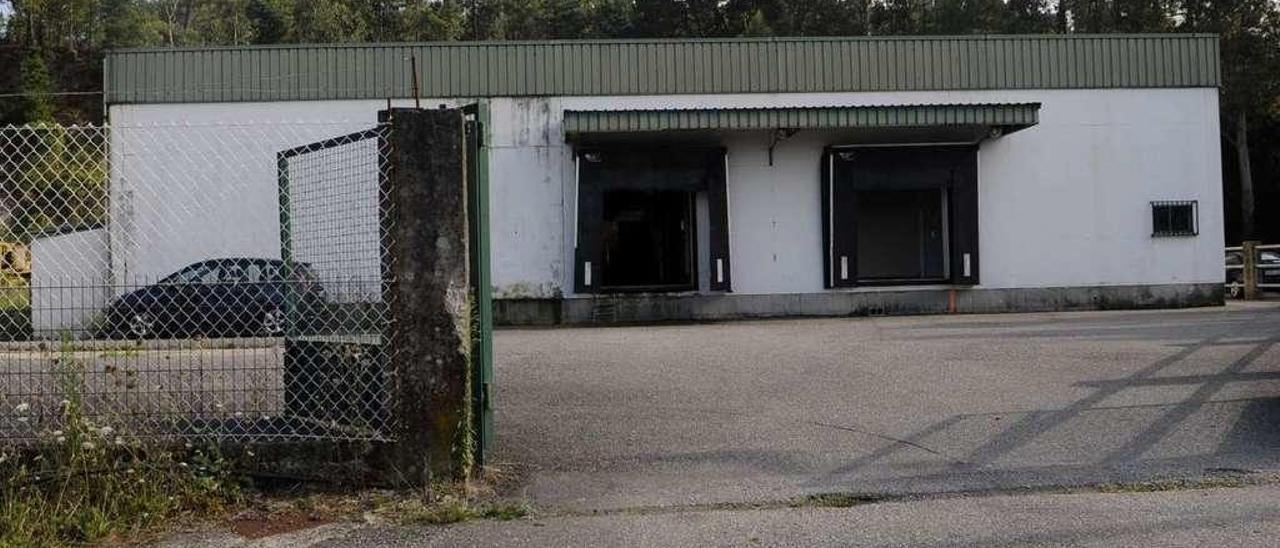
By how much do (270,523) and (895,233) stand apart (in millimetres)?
22111

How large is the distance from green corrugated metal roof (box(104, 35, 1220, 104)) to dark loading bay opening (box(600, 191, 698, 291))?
2.29 metres

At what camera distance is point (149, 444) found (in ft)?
19.5

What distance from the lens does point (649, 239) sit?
23.4 metres

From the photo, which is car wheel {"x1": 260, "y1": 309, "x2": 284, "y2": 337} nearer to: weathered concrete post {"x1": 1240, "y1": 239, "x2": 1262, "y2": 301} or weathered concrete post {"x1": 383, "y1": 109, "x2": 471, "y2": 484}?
weathered concrete post {"x1": 383, "y1": 109, "x2": 471, "y2": 484}

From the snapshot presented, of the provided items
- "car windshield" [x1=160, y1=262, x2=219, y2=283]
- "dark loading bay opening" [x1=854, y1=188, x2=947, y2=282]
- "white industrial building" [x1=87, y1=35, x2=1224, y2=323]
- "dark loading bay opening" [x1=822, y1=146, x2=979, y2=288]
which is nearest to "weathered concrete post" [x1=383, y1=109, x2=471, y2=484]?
"car windshield" [x1=160, y1=262, x2=219, y2=283]

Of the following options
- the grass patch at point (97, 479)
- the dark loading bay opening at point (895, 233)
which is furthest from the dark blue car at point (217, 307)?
the dark loading bay opening at point (895, 233)

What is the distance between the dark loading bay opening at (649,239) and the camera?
2222cm

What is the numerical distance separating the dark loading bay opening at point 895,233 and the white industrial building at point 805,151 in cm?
198

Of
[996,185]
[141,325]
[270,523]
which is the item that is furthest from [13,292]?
[996,185]

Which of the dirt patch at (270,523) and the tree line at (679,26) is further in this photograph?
the tree line at (679,26)

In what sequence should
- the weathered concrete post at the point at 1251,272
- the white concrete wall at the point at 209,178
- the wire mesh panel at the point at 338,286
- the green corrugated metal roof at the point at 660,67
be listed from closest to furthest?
the wire mesh panel at the point at 338,286 < the white concrete wall at the point at 209,178 < the green corrugated metal roof at the point at 660,67 < the weathered concrete post at the point at 1251,272

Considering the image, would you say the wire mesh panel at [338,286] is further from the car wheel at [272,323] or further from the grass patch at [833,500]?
the grass patch at [833,500]

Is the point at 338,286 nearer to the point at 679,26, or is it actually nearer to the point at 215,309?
the point at 215,309

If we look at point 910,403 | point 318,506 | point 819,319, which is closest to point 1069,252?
point 819,319
